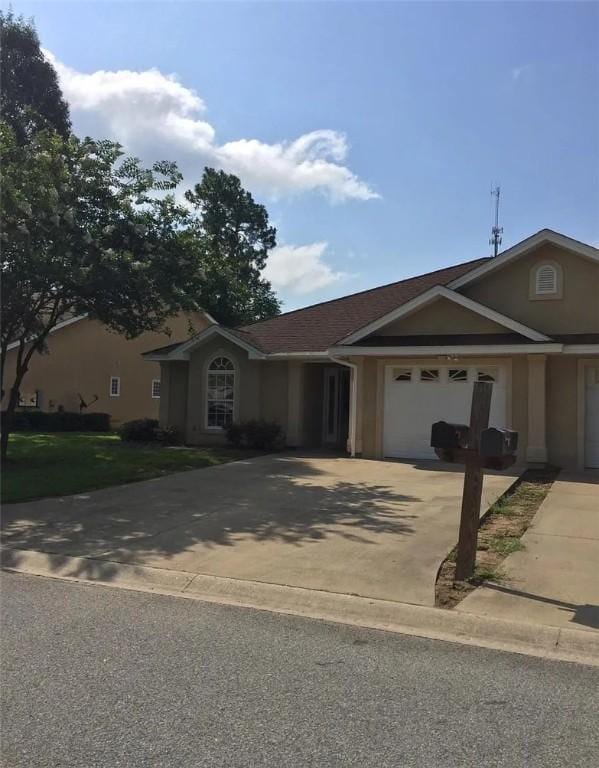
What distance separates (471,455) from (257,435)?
39.3 ft

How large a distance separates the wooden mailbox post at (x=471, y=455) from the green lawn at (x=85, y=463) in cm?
708

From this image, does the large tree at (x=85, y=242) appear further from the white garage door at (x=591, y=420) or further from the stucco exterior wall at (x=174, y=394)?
the white garage door at (x=591, y=420)

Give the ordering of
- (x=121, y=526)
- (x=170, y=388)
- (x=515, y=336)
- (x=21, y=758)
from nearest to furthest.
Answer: (x=21, y=758) < (x=121, y=526) < (x=515, y=336) < (x=170, y=388)

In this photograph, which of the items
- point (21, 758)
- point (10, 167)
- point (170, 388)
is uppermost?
point (10, 167)

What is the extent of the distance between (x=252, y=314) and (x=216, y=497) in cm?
3422

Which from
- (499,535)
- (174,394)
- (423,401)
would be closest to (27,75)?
(174,394)

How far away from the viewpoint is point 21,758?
318 centimetres

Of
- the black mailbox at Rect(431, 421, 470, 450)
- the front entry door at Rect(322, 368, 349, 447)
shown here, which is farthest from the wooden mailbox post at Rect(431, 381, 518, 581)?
the front entry door at Rect(322, 368, 349, 447)

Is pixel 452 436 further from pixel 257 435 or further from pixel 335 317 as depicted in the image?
pixel 335 317

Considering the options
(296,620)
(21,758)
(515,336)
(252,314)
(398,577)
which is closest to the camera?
(21,758)

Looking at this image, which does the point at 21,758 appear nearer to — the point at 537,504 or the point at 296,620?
the point at 296,620

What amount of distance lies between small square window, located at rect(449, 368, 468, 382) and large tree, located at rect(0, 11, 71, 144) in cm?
1939

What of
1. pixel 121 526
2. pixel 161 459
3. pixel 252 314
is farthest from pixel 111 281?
pixel 252 314

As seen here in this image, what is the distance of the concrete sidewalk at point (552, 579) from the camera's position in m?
5.28
